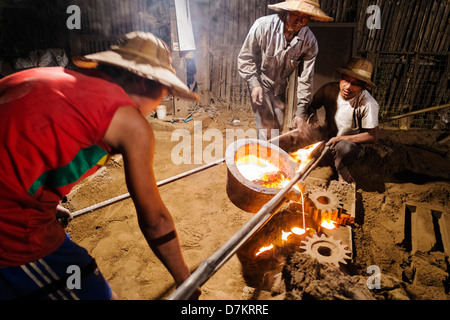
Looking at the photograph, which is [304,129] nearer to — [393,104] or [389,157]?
[389,157]

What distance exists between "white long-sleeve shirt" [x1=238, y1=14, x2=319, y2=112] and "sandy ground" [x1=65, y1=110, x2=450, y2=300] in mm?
2309

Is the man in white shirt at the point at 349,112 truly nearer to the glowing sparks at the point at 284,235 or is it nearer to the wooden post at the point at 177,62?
the glowing sparks at the point at 284,235

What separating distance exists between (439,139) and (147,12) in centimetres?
1179

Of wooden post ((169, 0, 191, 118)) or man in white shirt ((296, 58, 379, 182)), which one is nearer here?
man in white shirt ((296, 58, 379, 182))

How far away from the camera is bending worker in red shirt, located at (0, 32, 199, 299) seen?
54.9 inches

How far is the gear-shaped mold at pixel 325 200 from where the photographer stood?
13.7 ft

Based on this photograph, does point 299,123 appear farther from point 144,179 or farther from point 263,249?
point 144,179

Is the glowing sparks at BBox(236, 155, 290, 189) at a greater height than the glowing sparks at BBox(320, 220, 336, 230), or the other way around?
the glowing sparks at BBox(236, 155, 290, 189)

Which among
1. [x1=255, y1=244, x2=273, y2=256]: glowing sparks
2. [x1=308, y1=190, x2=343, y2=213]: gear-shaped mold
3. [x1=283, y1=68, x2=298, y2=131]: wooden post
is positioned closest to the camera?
A: [x1=255, y1=244, x2=273, y2=256]: glowing sparks

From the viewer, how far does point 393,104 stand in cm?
980

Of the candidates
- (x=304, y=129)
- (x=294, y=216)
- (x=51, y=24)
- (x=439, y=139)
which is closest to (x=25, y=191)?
(x=294, y=216)

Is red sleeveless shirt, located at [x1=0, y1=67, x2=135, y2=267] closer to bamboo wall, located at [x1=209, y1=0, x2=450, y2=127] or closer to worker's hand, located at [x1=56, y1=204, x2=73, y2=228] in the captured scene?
worker's hand, located at [x1=56, y1=204, x2=73, y2=228]

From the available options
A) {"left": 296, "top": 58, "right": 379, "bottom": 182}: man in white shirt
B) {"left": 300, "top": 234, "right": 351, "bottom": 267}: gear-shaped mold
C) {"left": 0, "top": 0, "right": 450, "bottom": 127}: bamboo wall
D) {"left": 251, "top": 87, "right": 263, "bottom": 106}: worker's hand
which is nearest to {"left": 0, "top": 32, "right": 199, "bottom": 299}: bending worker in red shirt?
{"left": 300, "top": 234, "right": 351, "bottom": 267}: gear-shaped mold

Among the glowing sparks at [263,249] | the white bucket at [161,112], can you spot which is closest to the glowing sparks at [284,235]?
the glowing sparks at [263,249]
